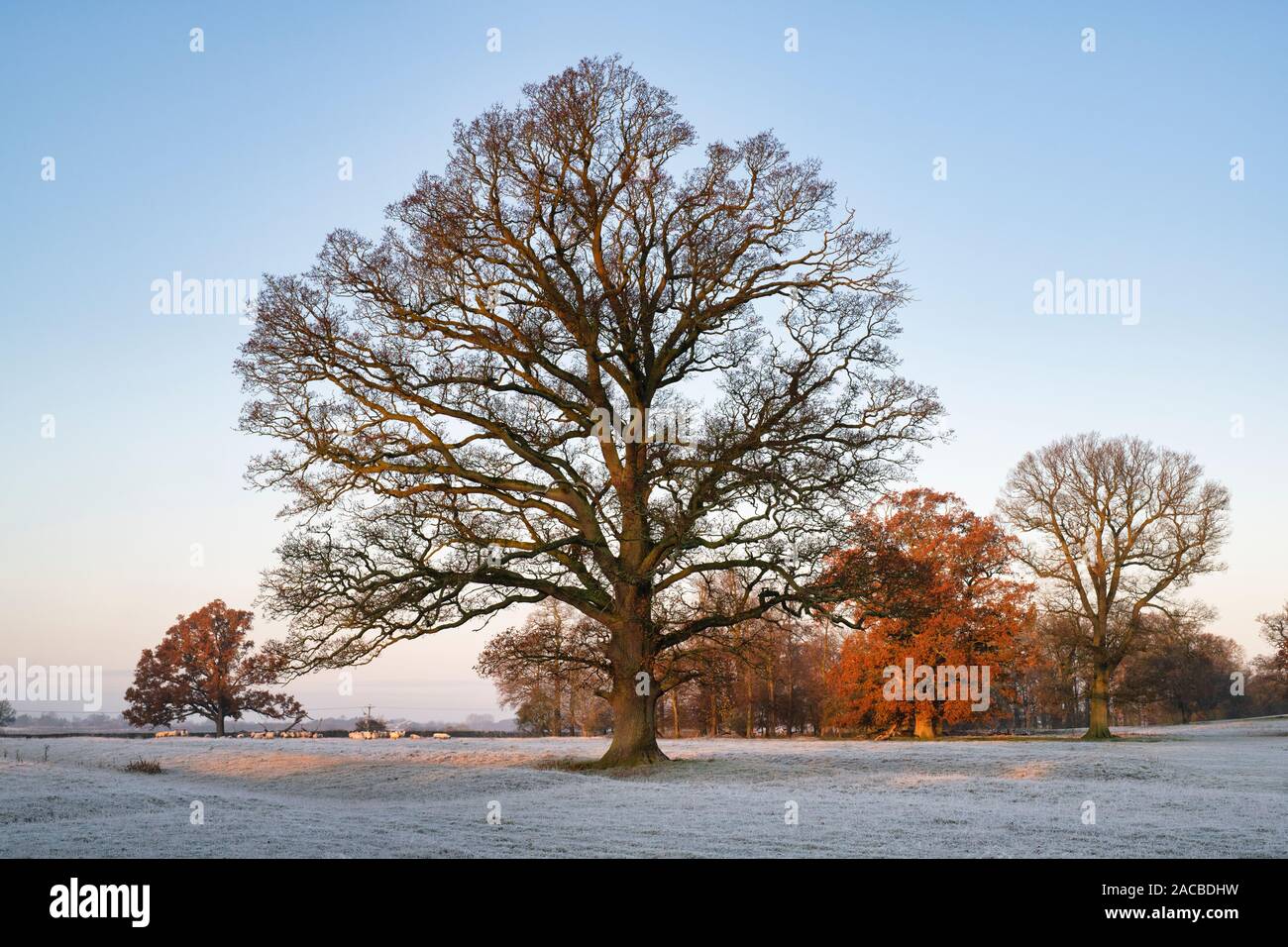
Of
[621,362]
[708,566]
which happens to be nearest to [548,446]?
[621,362]

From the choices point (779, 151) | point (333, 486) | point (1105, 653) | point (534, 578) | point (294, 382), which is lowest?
point (1105, 653)

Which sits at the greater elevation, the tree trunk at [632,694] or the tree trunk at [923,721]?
the tree trunk at [632,694]

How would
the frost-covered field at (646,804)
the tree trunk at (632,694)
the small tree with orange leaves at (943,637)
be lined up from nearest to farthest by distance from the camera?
1. the frost-covered field at (646,804)
2. the tree trunk at (632,694)
3. the small tree with orange leaves at (943,637)

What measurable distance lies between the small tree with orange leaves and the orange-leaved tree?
97.9ft

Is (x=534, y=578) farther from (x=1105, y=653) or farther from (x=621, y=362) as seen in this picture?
(x=1105, y=653)

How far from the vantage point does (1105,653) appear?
50.1m

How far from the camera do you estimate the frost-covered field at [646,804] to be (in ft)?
42.5

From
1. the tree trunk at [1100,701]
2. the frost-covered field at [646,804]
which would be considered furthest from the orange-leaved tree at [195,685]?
the tree trunk at [1100,701]

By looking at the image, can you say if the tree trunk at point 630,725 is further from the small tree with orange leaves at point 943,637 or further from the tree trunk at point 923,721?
the tree trunk at point 923,721

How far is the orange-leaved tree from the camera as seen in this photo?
51.2 m

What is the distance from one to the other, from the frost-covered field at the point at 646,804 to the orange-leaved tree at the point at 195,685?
64.3 ft

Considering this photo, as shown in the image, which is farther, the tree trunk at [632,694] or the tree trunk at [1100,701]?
the tree trunk at [1100,701]

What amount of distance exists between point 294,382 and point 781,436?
1302 centimetres
